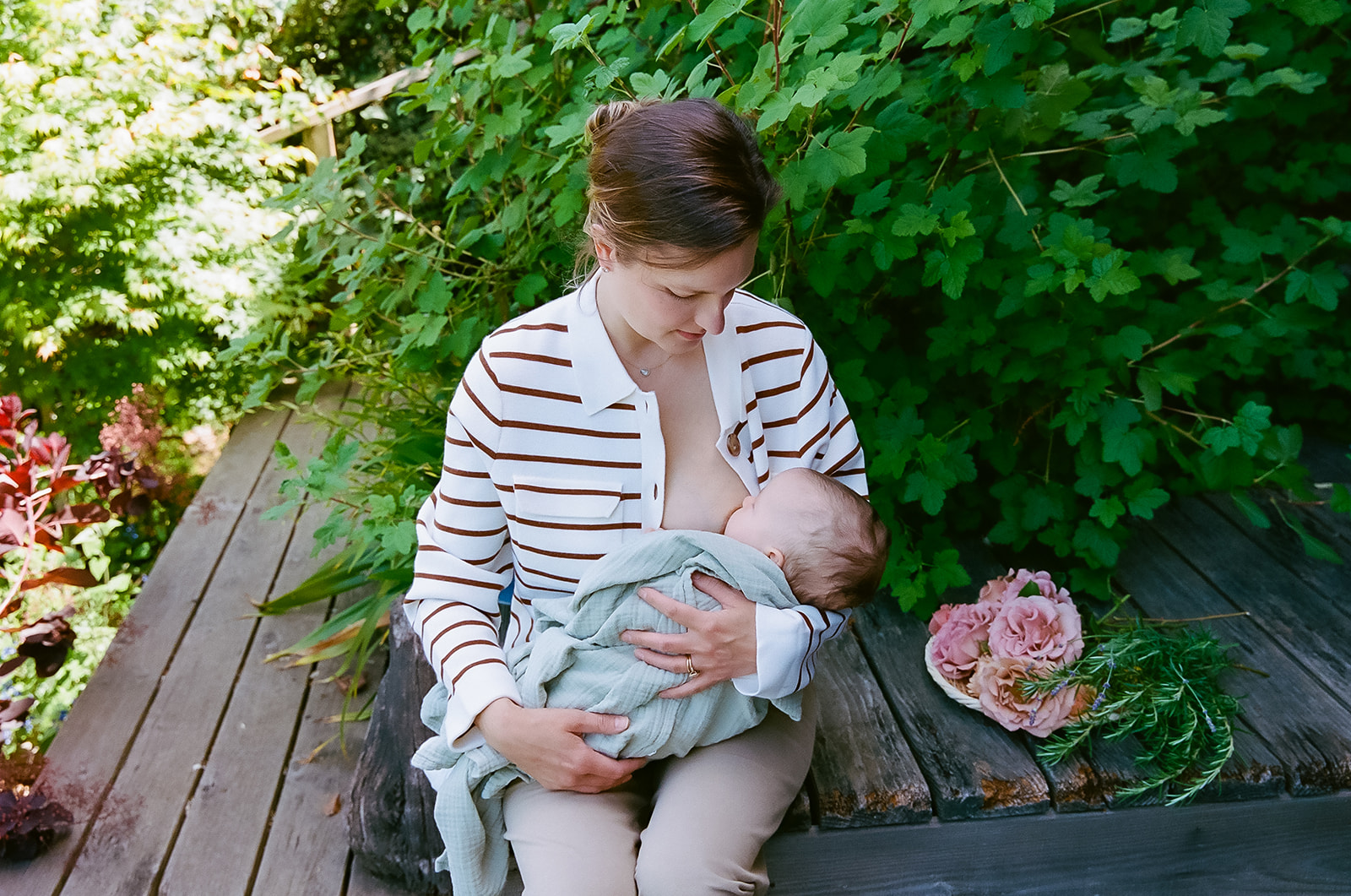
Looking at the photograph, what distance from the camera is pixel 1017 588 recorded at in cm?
181

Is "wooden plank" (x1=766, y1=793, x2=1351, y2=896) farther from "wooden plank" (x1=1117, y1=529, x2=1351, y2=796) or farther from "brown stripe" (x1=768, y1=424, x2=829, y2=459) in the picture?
"brown stripe" (x1=768, y1=424, x2=829, y2=459)

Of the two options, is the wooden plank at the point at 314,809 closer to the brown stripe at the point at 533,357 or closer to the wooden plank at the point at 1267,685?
the brown stripe at the point at 533,357

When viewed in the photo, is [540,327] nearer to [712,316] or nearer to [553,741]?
[712,316]

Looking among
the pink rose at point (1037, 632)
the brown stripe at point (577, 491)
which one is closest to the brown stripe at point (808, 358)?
the brown stripe at point (577, 491)

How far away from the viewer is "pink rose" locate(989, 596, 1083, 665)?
5.47 feet

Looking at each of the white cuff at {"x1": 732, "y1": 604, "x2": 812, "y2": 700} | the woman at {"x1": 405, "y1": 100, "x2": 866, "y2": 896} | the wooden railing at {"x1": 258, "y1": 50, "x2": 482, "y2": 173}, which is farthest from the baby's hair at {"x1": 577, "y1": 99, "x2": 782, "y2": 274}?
the wooden railing at {"x1": 258, "y1": 50, "x2": 482, "y2": 173}

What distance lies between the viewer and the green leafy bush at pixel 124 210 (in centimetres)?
338

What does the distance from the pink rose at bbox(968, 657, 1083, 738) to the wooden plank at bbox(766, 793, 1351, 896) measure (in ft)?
0.52

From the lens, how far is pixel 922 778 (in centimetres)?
155

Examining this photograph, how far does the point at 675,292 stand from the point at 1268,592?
1.75m

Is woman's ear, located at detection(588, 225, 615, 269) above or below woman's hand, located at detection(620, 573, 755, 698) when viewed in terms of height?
above

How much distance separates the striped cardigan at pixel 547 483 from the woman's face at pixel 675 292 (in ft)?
0.26

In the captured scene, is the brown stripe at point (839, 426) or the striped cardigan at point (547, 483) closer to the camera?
the striped cardigan at point (547, 483)

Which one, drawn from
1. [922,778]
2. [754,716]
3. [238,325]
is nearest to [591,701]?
[754,716]
